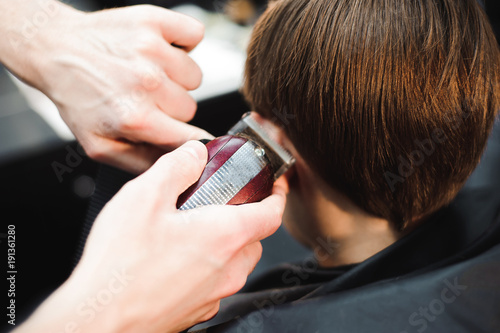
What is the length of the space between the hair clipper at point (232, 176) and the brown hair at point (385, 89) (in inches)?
5.1

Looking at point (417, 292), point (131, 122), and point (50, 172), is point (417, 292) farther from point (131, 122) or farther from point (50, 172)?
point (50, 172)

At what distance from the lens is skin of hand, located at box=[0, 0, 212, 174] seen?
739 millimetres

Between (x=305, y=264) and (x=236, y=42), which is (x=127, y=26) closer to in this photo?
(x=305, y=264)

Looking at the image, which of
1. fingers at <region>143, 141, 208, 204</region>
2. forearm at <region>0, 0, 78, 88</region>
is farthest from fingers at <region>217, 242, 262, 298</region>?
forearm at <region>0, 0, 78, 88</region>

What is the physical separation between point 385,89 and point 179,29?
410 mm

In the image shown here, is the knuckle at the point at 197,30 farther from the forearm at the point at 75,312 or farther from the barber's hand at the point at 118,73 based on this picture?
the forearm at the point at 75,312

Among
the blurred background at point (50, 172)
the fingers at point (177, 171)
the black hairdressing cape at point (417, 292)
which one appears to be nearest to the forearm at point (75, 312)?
the fingers at point (177, 171)

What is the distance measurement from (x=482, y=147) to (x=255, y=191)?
442 mm

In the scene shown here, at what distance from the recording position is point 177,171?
56 cm

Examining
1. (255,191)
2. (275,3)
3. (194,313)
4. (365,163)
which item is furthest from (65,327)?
(275,3)

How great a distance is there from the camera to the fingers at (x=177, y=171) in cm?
55

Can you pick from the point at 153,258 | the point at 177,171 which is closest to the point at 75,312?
the point at 153,258

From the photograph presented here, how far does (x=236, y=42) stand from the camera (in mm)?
1883

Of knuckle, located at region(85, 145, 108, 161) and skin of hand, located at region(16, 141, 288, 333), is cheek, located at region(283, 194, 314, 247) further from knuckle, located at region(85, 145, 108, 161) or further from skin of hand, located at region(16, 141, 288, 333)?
knuckle, located at region(85, 145, 108, 161)
